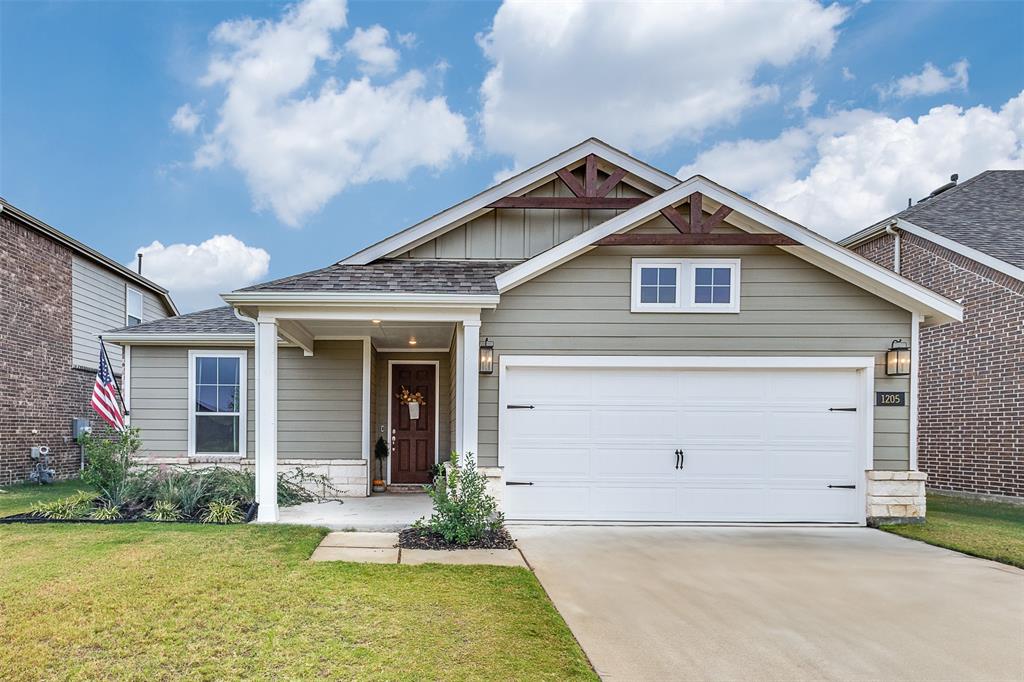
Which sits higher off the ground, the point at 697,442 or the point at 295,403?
the point at 295,403

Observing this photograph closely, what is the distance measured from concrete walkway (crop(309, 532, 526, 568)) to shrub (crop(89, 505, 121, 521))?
274 cm

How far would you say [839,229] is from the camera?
2248 cm

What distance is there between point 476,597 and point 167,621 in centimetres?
197

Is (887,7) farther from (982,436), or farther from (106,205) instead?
(106,205)

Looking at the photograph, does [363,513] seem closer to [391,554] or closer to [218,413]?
[391,554]

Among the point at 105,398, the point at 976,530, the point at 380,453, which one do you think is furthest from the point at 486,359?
the point at 976,530

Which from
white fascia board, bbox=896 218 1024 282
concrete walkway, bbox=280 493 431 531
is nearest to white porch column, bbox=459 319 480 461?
concrete walkway, bbox=280 493 431 531

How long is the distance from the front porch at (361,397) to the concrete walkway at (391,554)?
83 cm

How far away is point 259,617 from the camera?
3.58 m

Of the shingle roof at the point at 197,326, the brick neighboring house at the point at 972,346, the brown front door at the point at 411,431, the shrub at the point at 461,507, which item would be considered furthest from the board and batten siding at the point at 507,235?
the brick neighboring house at the point at 972,346

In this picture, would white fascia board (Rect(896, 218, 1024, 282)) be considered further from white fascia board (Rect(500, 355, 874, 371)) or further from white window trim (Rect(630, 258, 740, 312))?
white window trim (Rect(630, 258, 740, 312))

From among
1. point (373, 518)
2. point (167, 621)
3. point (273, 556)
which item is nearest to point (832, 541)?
point (373, 518)

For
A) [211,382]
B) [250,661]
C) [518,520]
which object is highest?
[211,382]

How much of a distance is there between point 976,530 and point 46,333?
16029 millimetres
